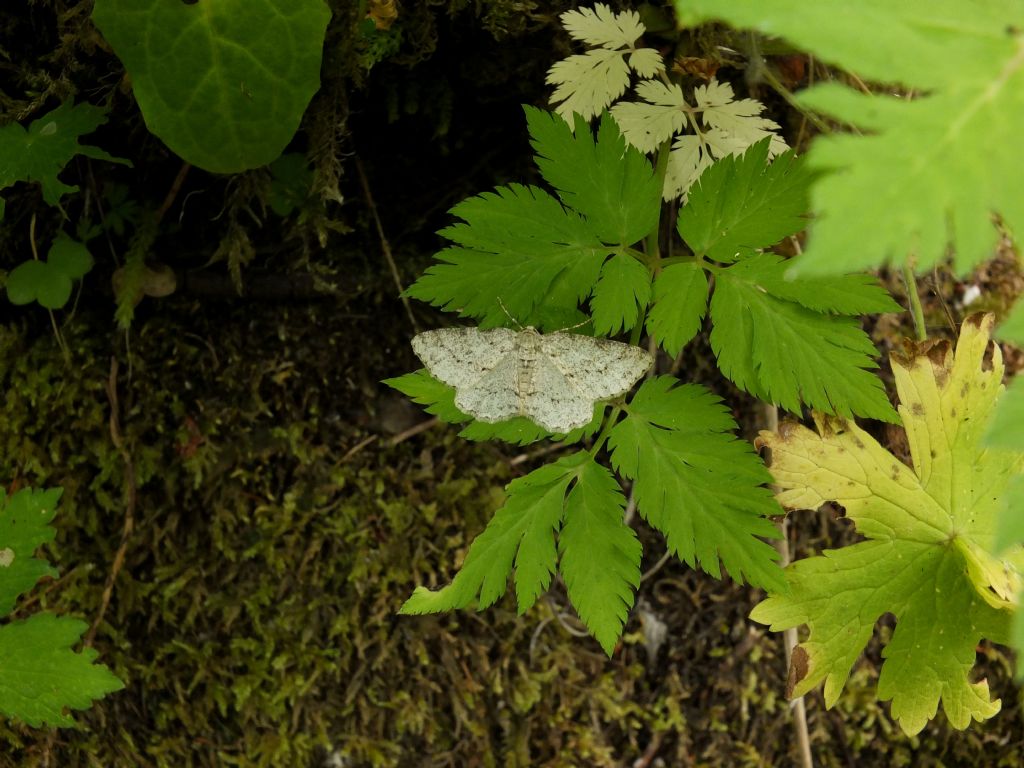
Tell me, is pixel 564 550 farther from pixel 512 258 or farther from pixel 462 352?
pixel 512 258

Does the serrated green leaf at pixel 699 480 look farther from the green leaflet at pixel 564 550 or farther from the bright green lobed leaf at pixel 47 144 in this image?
the bright green lobed leaf at pixel 47 144

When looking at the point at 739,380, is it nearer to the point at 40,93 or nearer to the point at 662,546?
the point at 662,546

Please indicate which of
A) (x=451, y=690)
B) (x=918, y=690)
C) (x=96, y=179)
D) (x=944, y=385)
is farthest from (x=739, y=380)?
(x=96, y=179)

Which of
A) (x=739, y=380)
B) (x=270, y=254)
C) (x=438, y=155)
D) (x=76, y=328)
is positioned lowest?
(x=76, y=328)

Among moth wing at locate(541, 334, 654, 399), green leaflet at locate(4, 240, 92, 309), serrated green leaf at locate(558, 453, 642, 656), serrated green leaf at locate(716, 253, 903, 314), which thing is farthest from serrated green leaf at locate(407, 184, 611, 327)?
green leaflet at locate(4, 240, 92, 309)

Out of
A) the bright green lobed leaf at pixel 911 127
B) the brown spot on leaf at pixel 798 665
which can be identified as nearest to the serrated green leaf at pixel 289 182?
the bright green lobed leaf at pixel 911 127

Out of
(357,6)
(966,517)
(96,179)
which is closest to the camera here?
(966,517)

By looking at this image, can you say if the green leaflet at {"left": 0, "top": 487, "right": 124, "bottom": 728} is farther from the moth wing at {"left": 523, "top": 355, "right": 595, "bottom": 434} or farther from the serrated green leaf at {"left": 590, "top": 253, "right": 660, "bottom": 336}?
the serrated green leaf at {"left": 590, "top": 253, "right": 660, "bottom": 336}
